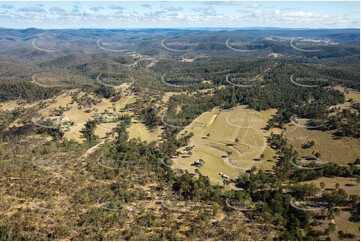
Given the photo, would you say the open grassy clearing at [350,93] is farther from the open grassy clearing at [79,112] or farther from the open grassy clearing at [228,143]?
the open grassy clearing at [79,112]

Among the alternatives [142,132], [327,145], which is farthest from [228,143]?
[142,132]

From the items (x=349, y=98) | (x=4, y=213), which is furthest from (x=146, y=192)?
(x=349, y=98)

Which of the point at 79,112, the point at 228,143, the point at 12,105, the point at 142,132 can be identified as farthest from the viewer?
the point at 12,105

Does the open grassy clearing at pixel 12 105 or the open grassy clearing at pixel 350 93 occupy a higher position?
the open grassy clearing at pixel 350 93

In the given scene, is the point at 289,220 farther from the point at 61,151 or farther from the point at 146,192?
the point at 61,151

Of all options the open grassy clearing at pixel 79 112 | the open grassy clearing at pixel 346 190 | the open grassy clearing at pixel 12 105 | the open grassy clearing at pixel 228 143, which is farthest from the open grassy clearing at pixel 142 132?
the open grassy clearing at pixel 12 105

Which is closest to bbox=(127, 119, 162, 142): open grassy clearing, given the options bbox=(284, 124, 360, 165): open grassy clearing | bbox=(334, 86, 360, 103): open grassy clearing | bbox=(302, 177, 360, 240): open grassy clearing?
bbox=(284, 124, 360, 165): open grassy clearing

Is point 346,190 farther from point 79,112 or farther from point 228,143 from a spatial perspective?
→ point 79,112
